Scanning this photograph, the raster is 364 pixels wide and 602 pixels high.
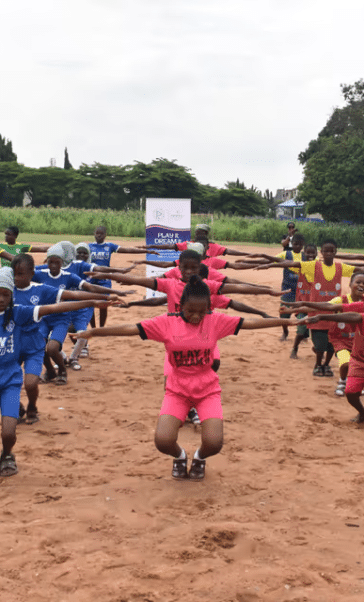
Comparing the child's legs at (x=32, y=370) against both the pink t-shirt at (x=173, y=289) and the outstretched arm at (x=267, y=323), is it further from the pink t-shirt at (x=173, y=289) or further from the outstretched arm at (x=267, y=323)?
the outstretched arm at (x=267, y=323)

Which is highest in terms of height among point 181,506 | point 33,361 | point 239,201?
point 239,201

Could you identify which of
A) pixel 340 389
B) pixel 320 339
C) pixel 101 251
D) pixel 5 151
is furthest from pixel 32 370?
pixel 5 151

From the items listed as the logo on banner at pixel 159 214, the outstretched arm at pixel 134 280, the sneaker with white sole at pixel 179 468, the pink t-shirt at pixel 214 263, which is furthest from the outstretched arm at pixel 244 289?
the logo on banner at pixel 159 214

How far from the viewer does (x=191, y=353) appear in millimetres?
5086

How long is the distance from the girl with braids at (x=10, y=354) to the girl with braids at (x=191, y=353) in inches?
25.0

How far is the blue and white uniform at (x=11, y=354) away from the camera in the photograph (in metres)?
5.32

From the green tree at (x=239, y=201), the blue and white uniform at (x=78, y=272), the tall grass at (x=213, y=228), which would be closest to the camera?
the blue and white uniform at (x=78, y=272)

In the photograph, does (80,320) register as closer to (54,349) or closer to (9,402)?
(54,349)

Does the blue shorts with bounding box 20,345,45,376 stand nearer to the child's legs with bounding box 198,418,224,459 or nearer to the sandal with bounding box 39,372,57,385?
the sandal with bounding box 39,372,57,385

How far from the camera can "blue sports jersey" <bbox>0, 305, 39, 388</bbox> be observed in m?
5.32

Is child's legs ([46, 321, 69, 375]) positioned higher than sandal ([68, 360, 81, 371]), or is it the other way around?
child's legs ([46, 321, 69, 375])

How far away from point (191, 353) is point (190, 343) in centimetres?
9

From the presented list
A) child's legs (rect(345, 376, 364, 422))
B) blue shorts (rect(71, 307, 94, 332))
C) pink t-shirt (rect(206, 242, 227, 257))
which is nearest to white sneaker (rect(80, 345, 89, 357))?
blue shorts (rect(71, 307, 94, 332))

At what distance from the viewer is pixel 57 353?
318 inches
